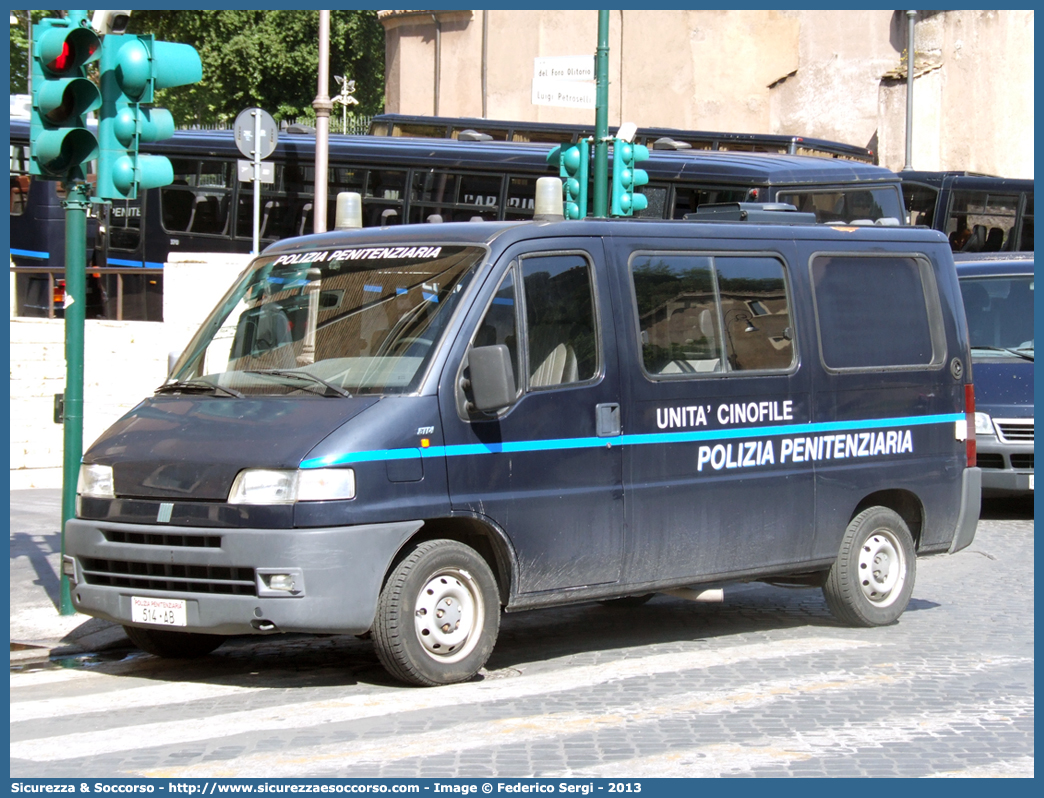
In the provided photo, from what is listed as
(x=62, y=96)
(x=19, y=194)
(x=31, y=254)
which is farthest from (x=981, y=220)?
(x=62, y=96)

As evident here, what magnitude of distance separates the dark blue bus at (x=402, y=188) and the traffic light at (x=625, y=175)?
304 centimetres

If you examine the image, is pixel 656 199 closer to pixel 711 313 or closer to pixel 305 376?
pixel 711 313

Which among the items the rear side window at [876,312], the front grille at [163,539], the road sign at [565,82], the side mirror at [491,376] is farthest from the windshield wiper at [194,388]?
the road sign at [565,82]

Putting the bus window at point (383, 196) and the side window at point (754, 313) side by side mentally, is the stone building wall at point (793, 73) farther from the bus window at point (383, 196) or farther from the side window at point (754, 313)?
the side window at point (754, 313)

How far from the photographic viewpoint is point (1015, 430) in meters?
14.2

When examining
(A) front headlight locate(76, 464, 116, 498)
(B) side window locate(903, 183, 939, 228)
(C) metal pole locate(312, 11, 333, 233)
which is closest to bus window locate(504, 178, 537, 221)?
(C) metal pole locate(312, 11, 333, 233)

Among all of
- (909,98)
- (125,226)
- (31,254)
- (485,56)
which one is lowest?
(31,254)

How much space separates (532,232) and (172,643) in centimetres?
297

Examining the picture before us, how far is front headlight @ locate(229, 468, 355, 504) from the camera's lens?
21.3 feet

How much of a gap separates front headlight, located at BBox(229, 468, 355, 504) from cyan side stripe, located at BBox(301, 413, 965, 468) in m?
0.05

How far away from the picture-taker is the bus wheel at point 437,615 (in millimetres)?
6715

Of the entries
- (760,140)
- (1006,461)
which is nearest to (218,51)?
(760,140)

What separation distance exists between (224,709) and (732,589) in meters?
4.95

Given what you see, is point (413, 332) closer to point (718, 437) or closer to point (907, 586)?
point (718, 437)
